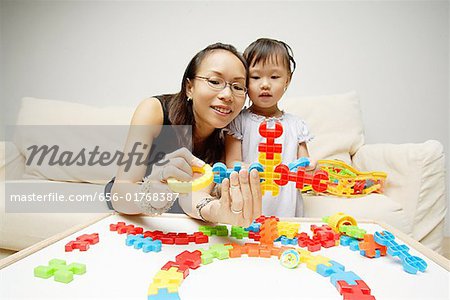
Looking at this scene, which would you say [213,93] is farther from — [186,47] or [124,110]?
[186,47]

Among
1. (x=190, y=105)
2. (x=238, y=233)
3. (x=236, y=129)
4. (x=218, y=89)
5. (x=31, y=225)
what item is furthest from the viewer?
(x=31, y=225)

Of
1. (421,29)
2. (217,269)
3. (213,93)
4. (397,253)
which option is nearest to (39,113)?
(213,93)

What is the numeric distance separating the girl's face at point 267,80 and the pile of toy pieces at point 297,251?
1.56ft

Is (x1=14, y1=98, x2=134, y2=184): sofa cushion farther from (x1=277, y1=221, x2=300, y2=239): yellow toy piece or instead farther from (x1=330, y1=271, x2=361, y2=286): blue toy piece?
(x1=330, y1=271, x2=361, y2=286): blue toy piece

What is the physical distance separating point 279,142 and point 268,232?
554mm

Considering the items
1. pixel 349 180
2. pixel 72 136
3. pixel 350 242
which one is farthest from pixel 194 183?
pixel 72 136

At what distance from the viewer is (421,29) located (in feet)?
6.66

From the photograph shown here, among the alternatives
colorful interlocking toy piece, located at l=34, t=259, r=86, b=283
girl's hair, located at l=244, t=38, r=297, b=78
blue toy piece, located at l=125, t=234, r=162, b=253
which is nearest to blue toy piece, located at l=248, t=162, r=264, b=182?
blue toy piece, located at l=125, t=234, r=162, b=253

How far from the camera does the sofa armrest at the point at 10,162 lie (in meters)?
1.84

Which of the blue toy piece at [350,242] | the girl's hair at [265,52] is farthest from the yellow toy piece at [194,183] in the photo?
the girl's hair at [265,52]

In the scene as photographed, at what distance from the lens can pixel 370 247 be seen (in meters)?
0.74

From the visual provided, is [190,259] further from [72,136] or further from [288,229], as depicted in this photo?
[72,136]

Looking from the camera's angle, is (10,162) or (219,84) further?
(10,162)

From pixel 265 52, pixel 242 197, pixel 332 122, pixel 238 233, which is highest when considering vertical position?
pixel 265 52
